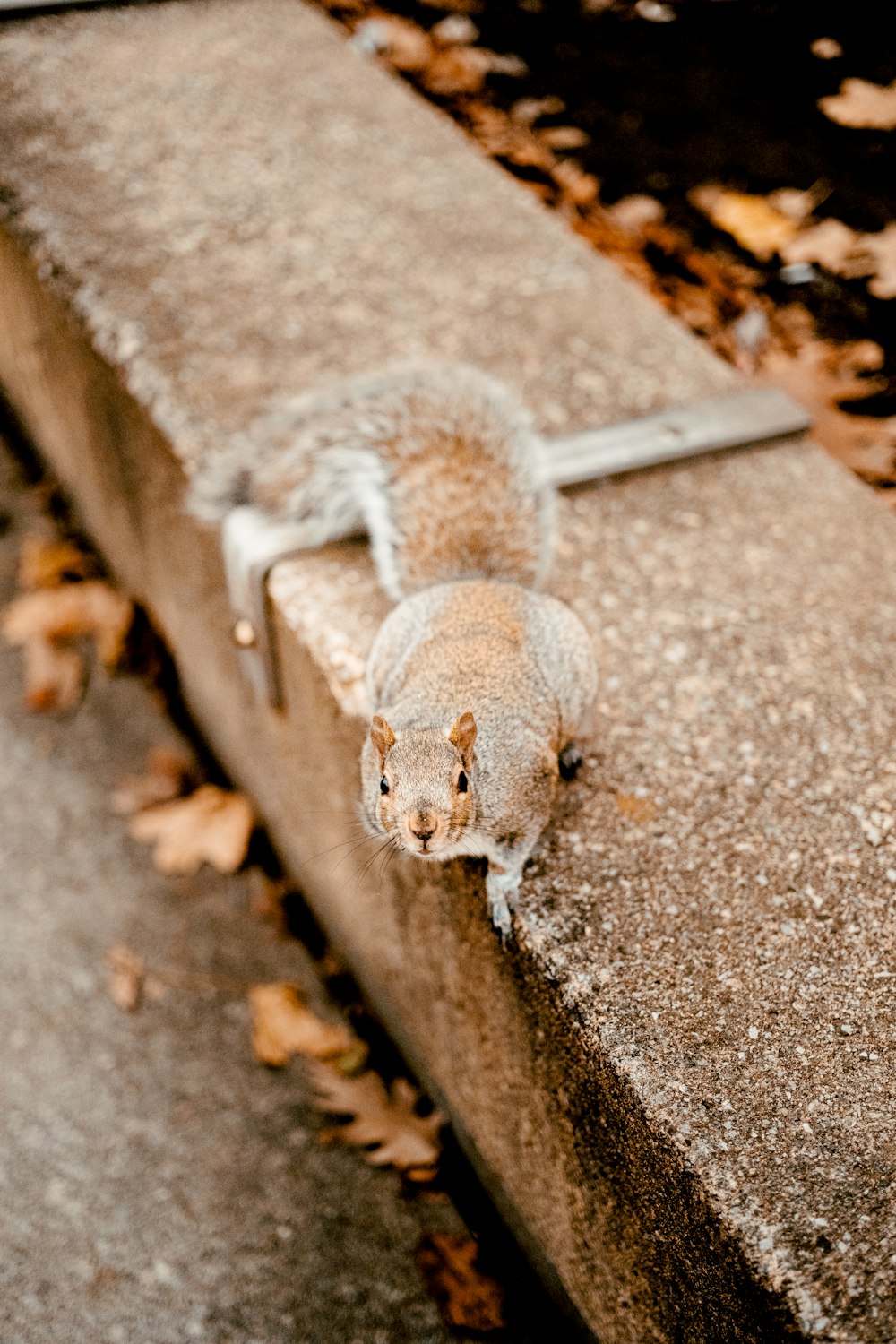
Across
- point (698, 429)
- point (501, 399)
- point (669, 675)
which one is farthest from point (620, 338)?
point (669, 675)

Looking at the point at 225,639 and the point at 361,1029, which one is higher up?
the point at 225,639

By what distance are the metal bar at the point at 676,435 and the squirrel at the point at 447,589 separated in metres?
0.15

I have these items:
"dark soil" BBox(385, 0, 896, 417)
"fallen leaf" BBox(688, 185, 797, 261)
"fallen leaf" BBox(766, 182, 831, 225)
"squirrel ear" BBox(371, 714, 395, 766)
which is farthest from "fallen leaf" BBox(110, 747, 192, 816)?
"fallen leaf" BBox(766, 182, 831, 225)

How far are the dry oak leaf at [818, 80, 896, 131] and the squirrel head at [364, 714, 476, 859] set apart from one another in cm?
206

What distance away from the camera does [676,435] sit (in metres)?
2.16

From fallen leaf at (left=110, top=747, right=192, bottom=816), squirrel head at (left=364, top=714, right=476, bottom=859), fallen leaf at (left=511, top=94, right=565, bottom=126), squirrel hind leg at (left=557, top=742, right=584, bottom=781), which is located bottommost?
fallen leaf at (left=110, top=747, right=192, bottom=816)

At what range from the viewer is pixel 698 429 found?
2.18 meters

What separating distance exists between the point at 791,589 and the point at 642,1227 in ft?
3.68

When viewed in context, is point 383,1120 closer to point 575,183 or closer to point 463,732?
point 463,732

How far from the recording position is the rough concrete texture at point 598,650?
131cm

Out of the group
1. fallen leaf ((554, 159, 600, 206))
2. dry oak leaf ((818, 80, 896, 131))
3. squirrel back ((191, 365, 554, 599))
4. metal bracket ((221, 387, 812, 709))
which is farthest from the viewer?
fallen leaf ((554, 159, 600, 206))

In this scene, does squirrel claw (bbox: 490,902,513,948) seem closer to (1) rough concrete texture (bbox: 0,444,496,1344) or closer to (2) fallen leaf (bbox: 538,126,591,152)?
(1) rough concrete texture (bbox: 0,444,496,1344)

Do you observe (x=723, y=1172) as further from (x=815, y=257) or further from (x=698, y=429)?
(x=815, y=257)

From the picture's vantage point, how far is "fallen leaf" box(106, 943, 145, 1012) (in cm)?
227
